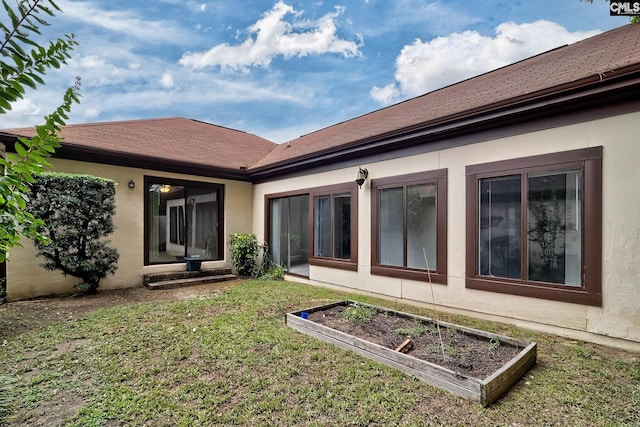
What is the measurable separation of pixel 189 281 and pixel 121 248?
1.68 m

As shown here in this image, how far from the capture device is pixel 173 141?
904 centimetres

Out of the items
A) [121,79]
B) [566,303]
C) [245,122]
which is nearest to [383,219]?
[566,303]

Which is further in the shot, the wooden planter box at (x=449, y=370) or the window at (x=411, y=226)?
the window at (x=411, y=226)

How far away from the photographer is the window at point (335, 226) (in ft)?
21.8

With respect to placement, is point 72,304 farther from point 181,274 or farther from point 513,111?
point 513,111

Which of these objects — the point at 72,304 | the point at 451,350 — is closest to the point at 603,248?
the point at 451,350

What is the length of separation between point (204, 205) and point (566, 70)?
27.5ft

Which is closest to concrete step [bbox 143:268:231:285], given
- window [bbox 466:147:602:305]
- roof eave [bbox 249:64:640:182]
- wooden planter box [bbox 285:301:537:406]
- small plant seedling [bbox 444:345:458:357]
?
roof eave [bbox 249:64:640:182]

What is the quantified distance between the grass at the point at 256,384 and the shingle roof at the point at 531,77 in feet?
10.9

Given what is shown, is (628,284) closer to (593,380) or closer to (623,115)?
(593,380)

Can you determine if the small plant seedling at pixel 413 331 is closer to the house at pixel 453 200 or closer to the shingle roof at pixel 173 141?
the house at pixel 453 200

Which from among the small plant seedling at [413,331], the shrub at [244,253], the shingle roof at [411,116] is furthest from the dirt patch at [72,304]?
the small plant seedling at [413,331]

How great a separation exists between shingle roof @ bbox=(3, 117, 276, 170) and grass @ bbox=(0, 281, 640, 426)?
4.22 meters

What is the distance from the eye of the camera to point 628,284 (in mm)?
3545
